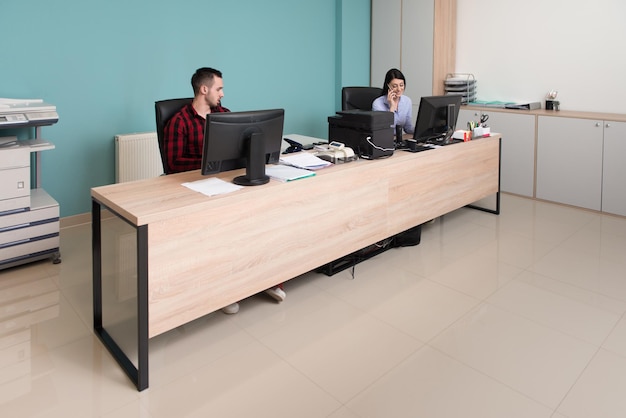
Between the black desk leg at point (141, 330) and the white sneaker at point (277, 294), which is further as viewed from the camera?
the white sneaker at point (277, 294)

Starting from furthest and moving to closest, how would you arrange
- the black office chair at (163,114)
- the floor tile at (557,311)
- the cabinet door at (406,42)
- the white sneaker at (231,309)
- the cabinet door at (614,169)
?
the cabinet door at (406,42), the cabinet door at (614,169), the black office chair at (163,114), the white sneaker at (231,309), the floor tile at (557,311)

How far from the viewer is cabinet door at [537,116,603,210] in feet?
15.4

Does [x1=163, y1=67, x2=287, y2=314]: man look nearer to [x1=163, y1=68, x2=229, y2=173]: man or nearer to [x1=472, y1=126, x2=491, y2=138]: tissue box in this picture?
[x1=163, y1=68, x2=229, y2=173]: man

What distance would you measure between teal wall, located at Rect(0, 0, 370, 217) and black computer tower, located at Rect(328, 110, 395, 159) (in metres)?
1.94

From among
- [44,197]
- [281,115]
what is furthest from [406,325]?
[44,197]

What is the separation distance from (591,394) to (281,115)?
1.97m

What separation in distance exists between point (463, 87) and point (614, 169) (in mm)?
1774

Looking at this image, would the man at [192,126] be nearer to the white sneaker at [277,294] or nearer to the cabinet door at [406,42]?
the white sneaker at [277,294]

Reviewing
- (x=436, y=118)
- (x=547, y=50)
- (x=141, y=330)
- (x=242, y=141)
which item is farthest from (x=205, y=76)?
(x=547, y=50)

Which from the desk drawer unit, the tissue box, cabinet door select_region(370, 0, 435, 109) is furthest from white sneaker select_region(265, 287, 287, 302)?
cabinet door select_region(370, 0, 435, 109)

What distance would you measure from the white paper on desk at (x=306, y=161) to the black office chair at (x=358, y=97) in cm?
159

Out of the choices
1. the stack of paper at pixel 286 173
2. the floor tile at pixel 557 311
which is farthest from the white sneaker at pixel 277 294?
the floor tile at pixel 557 311

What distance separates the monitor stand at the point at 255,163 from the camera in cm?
259

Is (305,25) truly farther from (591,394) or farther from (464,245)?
(591,394)
